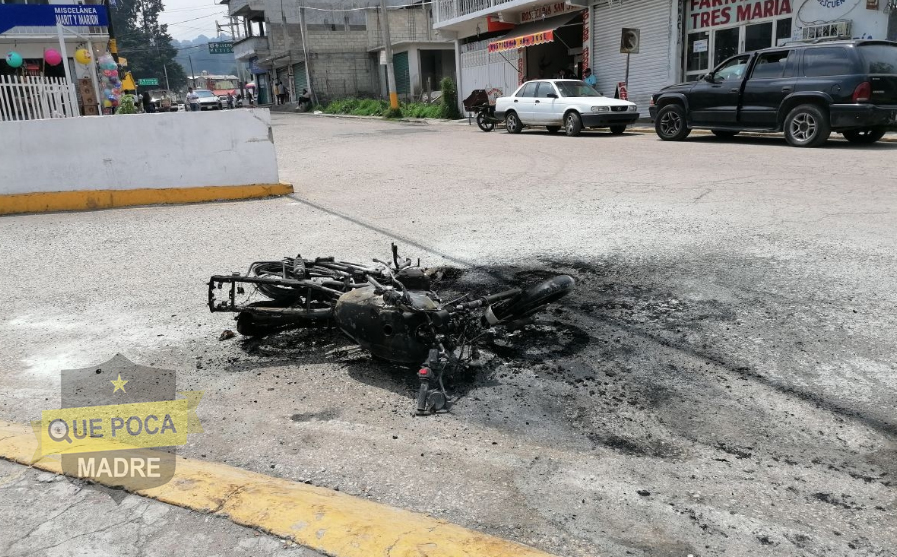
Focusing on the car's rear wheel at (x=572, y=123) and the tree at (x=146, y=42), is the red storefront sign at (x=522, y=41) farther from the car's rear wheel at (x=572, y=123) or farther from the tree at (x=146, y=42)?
the tree at (x=146, y=42)

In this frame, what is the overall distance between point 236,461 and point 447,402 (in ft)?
3.64

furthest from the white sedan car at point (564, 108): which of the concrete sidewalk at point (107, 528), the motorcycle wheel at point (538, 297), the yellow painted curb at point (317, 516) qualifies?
the concrete sidewalk at point (107, 528)

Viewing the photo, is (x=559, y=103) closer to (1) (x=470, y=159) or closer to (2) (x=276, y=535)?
(1) (x=470, y=159)

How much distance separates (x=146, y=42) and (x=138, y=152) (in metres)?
100

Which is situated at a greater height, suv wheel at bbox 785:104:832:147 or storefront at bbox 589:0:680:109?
storefront at bbox 589:0:680:109

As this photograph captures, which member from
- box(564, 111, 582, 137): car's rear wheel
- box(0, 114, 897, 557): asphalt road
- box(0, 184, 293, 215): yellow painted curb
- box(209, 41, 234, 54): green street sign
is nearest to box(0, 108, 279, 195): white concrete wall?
box(0, 184, 293, 215): yellow painted curb

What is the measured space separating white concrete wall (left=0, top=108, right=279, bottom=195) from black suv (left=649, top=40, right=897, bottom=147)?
9.80 metres

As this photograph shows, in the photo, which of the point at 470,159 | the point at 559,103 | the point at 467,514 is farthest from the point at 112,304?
the point at 559,103

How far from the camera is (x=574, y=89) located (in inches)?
748

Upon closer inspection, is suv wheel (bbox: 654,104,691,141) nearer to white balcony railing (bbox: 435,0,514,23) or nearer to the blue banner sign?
the blue banner sign

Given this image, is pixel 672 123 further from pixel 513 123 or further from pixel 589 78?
pixel 589 78

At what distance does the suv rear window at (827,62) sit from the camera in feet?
40.6

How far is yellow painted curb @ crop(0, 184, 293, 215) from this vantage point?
31.3ft

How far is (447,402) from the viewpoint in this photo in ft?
11.7
